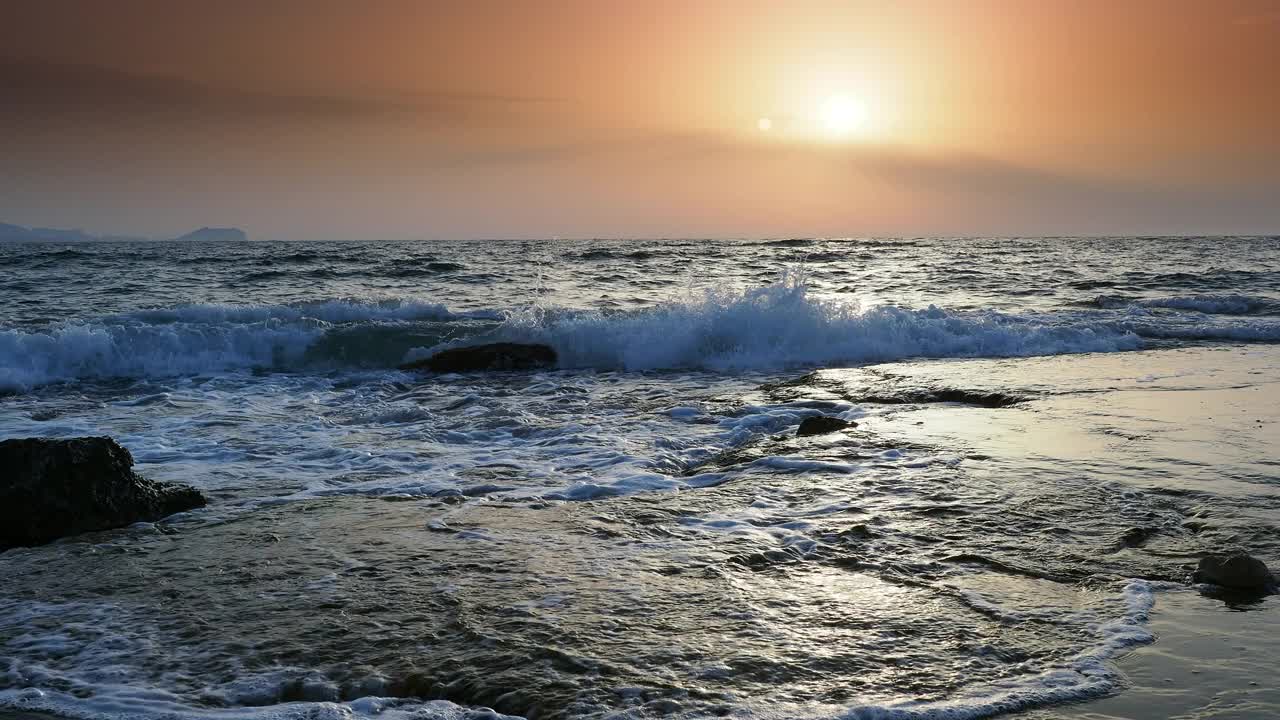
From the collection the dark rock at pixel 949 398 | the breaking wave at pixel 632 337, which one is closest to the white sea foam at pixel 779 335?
the breaking wave at pixel 632 337

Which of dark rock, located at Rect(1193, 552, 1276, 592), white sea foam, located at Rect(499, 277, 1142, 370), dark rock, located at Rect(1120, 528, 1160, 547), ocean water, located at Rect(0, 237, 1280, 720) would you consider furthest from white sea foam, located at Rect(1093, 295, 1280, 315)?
dark rock, located at Rect(1193, 552, 1276, 592)

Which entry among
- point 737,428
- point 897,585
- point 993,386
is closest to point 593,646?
point 897,585

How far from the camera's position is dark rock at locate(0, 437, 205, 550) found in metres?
4.90

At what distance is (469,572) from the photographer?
4242mm

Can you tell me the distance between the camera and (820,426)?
7492 mm

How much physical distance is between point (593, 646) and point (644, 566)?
0.94 metres

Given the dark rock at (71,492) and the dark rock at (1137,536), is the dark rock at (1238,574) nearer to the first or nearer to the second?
the dark rock at (1137,536)

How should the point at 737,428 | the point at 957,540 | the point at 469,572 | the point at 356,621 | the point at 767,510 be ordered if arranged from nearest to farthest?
the point at 356,621 → the point at 469,572 → the point at 957,540 → the point at 767,510 → the point at 737,428

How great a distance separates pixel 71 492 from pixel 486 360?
729 cm

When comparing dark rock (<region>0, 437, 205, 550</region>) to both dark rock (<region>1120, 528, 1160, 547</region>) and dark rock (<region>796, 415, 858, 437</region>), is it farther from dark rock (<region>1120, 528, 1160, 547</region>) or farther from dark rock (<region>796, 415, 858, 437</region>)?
dark rock (<region>1120, 528, 1160, 547</region>)

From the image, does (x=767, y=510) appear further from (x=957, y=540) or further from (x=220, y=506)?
(x=220, y=506)

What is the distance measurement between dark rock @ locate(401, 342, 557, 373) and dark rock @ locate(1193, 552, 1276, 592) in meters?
9.36

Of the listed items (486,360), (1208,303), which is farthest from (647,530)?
(1208,303)

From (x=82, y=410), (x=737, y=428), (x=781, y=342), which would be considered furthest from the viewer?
(x=781, y=342)
